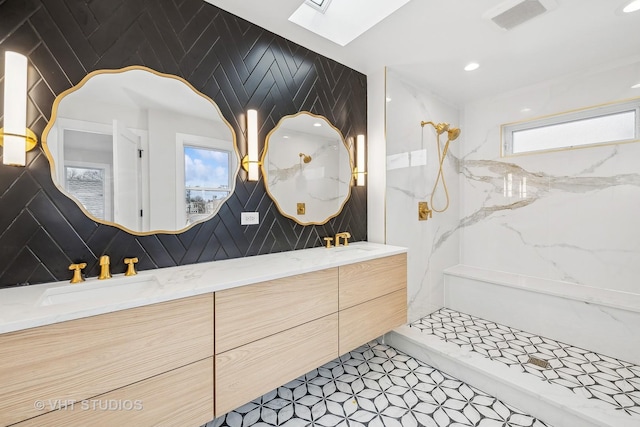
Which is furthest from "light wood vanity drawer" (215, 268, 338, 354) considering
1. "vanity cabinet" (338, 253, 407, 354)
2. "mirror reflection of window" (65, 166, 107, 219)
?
"mirror reflection of window" (65, 166, 107, 219)

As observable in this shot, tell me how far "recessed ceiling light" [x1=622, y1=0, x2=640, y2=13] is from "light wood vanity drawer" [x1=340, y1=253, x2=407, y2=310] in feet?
6.59

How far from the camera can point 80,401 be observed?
3.06 ft

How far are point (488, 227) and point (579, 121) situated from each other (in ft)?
4.09

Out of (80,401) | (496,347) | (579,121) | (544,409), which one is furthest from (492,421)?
(579,121)

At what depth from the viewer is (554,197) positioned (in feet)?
8.63

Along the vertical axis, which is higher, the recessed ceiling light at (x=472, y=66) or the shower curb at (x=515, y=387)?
the recessed ceiling light at (x=472, y=66)

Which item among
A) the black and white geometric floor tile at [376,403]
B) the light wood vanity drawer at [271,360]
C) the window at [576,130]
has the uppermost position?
the window at [576,130]

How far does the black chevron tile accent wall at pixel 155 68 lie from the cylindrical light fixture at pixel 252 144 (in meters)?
0.06

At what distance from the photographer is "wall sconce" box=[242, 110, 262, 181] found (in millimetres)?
1766

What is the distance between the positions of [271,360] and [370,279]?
82 centimetres

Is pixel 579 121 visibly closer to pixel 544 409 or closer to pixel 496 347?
pixel 496 347

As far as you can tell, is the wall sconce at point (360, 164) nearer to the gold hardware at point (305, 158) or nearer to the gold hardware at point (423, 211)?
the gold hardware at point (305, 158)

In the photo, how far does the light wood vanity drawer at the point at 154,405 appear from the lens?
0.93 meters

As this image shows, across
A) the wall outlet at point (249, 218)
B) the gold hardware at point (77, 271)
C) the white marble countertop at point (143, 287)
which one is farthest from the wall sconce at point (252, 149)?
the gold hardware at point (77, 271)
